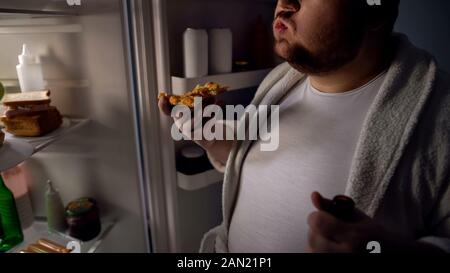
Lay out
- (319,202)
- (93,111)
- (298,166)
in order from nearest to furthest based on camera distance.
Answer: (319,202), (298,166), (93,111)

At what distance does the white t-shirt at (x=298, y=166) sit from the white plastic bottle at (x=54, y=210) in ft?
1.71

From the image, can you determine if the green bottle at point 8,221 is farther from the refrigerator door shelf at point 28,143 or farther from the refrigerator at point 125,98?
the refrigerator door shelf at point 28,143

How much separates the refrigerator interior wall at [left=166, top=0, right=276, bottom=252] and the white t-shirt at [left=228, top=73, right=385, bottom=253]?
0.60 ft

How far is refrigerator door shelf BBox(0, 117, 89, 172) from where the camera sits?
1.90ft

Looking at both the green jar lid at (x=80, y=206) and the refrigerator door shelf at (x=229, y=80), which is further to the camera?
the green jar lid at (x=80, y=206)

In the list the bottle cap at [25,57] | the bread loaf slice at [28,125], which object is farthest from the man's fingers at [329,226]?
the bottle cap at [25,57]

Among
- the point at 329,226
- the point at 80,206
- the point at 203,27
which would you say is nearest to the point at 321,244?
the point at 329,226

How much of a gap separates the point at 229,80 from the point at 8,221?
2.17 ft

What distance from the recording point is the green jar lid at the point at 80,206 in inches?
31.4

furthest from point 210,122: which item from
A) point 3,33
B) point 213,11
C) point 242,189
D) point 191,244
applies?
point 3,33

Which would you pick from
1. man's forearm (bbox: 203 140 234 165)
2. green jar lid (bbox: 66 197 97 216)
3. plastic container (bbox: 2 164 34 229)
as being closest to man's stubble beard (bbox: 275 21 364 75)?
man's forearm (bbox: 203 140 234 165)

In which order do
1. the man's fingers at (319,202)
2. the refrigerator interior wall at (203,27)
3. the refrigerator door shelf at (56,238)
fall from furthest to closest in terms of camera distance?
the refrigerator door shelf at (56,238)
the refrigerator interior wall at (203,27)
the man's fingers at (319,202)

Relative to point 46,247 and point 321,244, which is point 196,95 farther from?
point 46,247

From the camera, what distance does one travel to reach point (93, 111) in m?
0.78
